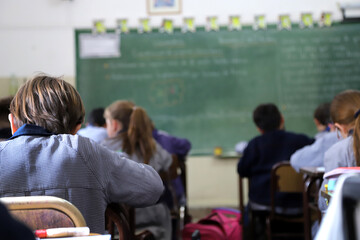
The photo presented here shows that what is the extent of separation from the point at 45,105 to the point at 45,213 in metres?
0.54

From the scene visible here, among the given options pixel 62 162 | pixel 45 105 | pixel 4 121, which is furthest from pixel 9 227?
pixel 4 121

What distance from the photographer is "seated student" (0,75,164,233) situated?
1478mm

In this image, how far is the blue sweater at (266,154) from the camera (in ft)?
11.7

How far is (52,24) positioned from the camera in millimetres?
5359

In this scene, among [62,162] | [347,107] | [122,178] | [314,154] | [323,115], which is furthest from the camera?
[323,115]

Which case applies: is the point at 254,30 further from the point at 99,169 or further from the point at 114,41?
the point at 99,169

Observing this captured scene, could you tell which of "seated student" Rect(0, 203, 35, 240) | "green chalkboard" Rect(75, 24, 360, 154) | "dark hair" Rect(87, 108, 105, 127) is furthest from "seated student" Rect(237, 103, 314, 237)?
"seated student" Rect(0, 203, 35, 240)

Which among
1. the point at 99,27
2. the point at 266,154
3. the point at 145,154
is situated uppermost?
the point at 99,27

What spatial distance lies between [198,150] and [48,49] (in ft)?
6.21

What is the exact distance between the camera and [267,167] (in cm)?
358

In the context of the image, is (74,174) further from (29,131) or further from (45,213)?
(45,213)

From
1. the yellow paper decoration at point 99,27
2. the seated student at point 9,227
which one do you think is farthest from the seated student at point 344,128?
the yellow paper decoration at point 99,27

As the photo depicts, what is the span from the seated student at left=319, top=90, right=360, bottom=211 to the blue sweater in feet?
3.02

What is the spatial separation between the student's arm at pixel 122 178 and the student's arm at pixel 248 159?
79.1 inches
